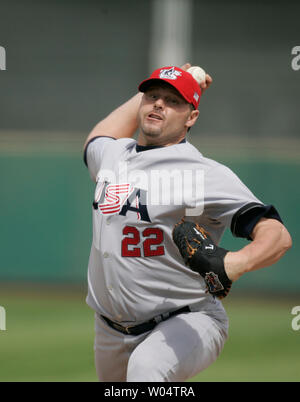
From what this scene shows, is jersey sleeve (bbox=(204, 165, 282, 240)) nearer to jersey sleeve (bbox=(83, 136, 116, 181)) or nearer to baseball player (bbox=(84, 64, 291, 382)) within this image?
baseball player (bbox=(84, 64, 291, 382))

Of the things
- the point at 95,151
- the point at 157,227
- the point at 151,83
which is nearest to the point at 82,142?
the point at 95,151

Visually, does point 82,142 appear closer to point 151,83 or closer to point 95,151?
point 95,151

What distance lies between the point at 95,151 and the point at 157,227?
0.65 metres

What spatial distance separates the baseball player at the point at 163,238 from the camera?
8.38ft

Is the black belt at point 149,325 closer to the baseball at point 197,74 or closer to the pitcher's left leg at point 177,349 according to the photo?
the pitcher's left leg at point 177,349

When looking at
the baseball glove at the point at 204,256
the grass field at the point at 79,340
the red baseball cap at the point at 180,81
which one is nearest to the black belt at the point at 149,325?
the baseball glove at the point at 204,256

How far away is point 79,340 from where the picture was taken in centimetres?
582

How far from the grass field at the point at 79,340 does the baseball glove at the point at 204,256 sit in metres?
2.48

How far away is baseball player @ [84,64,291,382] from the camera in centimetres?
255

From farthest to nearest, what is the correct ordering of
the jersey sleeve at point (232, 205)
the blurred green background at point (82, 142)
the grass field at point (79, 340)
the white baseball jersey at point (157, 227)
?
the blurred green background at point (82, 142) → the grass field at point (79, 340) → the white baseball jersey at point (157, 227) → the jersey sleeve at point (232, 205)

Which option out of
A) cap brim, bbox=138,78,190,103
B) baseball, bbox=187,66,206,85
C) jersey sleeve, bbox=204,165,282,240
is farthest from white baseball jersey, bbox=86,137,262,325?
baseball, bbox=187,66,206,85

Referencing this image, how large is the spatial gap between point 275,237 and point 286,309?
4.59 metres

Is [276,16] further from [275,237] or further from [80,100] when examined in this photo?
[275,237]

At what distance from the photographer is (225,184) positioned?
106 inches
